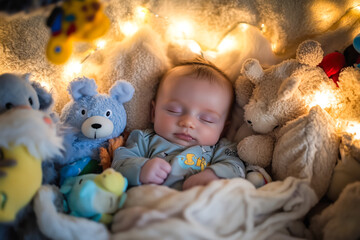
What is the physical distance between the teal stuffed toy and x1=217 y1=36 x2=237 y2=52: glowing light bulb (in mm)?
847

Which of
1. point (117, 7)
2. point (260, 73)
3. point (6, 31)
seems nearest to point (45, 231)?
point (6, 31)

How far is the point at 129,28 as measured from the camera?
135 centimetres

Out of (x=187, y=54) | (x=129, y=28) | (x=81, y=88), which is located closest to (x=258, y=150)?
(x=187, y=54)

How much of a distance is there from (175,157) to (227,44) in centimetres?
64

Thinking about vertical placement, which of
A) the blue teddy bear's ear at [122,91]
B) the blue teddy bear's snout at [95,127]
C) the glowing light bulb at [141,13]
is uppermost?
the glowing light bulb at [141,13]

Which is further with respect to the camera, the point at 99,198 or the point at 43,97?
the point at 43,97

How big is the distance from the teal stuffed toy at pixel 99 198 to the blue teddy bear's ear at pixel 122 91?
0.41 m

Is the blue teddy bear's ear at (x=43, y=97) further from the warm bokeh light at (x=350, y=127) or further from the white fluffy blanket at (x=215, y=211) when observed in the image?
the warm bokeh light at (x=350, y=127)

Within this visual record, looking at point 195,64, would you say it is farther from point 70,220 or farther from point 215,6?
point 70,220

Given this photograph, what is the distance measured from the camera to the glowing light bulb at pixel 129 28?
1.34 metres

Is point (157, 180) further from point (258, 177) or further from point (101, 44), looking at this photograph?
point (101, 44)

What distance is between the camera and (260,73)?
1.09 m

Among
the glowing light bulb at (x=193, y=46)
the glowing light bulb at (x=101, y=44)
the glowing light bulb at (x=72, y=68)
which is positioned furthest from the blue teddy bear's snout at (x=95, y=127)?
the glowing light bulb at (x=193, y=46)

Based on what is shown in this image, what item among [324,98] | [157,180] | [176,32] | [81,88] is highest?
[176,32]
